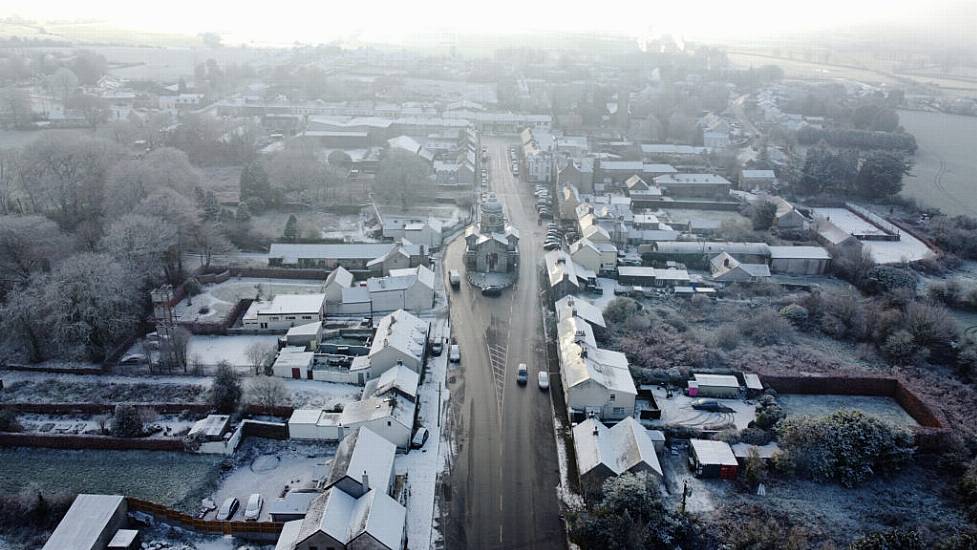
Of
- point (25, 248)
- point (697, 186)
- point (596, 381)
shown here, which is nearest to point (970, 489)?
point (596, 381)

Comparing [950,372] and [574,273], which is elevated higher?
[574,273]

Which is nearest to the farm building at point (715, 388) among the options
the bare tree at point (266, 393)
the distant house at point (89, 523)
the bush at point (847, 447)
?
the bush at point (847, 447)

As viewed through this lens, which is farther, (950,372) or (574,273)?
(574,273)

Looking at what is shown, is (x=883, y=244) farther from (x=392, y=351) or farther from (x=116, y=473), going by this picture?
(x=116, y=473)

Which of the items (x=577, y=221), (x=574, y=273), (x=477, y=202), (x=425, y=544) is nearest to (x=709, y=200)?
(x=577, y=221)

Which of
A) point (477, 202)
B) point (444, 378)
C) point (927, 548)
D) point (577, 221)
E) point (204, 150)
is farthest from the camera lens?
point (204, 150)

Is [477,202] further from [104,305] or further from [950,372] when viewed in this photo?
[950,372]
